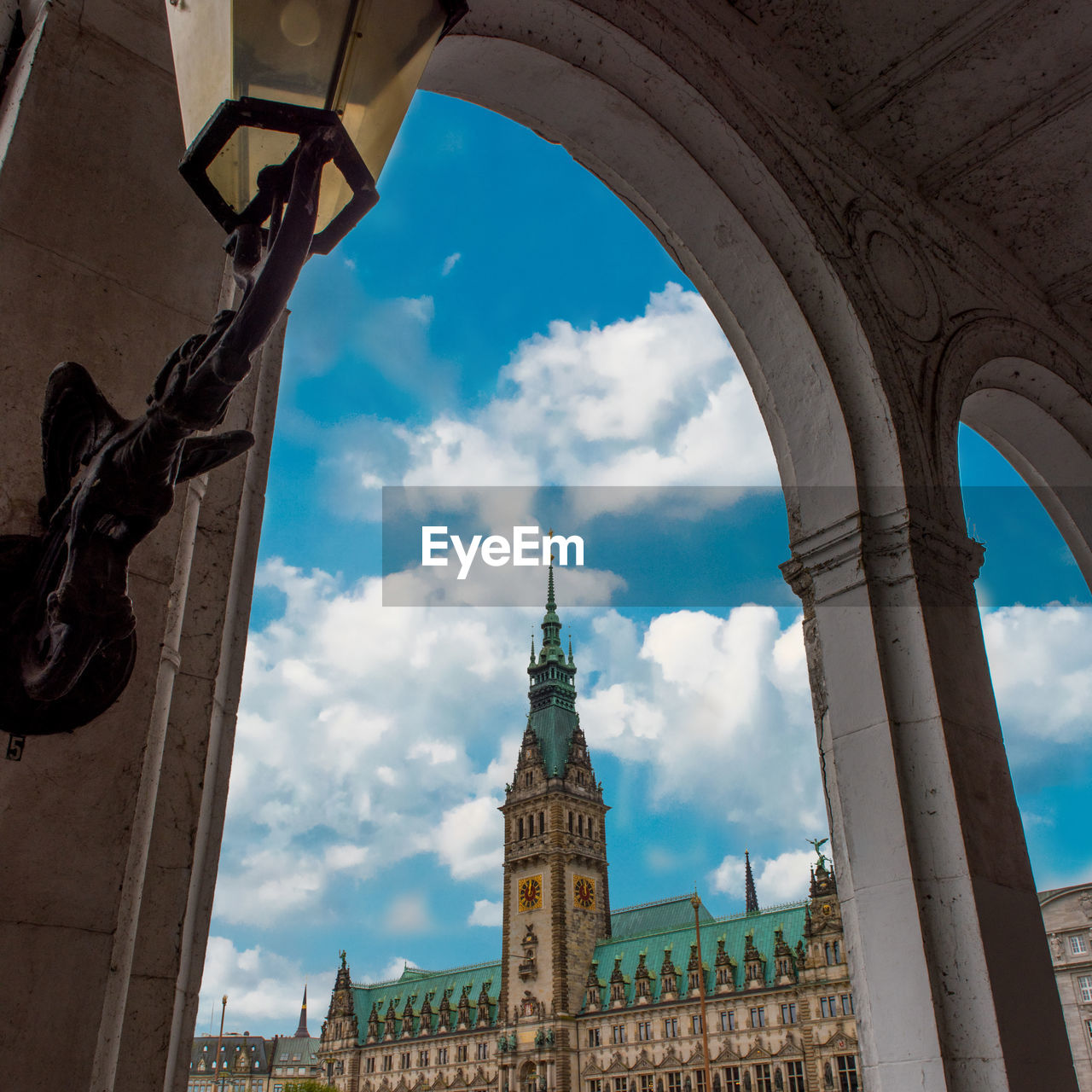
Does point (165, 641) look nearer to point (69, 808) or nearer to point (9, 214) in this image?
point (69, 808)

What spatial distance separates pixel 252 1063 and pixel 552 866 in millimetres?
51200

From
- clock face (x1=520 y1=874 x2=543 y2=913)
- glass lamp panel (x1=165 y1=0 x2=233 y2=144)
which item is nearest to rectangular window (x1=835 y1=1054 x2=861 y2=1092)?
clock face (x1=520 y1=874 x2=543 y2=913)

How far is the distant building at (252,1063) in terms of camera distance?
303 ft

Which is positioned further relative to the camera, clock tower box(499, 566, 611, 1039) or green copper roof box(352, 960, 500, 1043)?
green copper roof box(352, 960, 500, 1043)

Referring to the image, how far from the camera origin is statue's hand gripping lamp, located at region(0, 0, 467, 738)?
110cm

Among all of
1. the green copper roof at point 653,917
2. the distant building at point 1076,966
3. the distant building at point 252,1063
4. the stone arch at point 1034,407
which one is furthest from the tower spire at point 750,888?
the stone arch at point 1034,407

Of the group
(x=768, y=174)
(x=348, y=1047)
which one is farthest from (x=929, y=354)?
(x=348, y=1047)

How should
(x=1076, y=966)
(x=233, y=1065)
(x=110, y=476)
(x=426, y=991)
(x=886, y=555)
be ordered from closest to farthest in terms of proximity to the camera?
(x=110, y=476) < (x=886, y=555) < (x=1076, y=966) < (x=426, y=991) < (x=233, y=1065)

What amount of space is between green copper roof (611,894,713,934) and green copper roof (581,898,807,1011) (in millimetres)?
343

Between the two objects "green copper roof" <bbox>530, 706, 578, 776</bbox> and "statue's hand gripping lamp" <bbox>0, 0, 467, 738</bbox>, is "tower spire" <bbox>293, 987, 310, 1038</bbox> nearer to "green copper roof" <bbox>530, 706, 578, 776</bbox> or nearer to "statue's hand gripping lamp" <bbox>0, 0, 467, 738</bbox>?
"green copper roof" <bbox>530, 706, 578, 776</bbox>

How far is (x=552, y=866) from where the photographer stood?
6838cm

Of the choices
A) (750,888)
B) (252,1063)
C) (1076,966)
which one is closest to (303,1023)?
(252,1063)

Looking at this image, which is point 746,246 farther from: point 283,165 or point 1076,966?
point 1076,966

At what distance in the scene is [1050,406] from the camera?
6.35 metres
